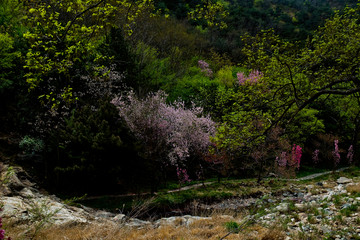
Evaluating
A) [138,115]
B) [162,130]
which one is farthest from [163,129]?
[138,115]

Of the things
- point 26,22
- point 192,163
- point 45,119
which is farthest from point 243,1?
point 26,22

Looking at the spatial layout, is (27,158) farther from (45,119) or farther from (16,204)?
(16,204)

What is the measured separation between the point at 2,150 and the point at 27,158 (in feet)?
4.42

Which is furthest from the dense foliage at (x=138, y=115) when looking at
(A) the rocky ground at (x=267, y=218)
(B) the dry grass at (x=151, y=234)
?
(B) the dry grass at (x=151, y=234)

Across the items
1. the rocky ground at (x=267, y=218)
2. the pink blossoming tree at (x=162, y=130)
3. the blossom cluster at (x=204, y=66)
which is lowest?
the rocky ground at (x=267, y=218)

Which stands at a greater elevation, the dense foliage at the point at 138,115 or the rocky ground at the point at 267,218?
the dense foliage at the point at 138,115

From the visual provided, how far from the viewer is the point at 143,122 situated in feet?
42.9

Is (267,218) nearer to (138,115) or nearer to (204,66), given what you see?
(138,115)

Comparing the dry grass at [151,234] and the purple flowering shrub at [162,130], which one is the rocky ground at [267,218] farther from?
the purple flowering shrub at [162,130]

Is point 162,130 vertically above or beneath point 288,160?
above

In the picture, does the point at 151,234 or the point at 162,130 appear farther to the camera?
the point at 162,130

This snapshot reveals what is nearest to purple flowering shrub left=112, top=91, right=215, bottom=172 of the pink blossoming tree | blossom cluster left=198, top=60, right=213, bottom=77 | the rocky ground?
the pink blossoming tree

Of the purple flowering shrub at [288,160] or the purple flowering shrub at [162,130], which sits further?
the purple flowering shrub at [288,160]

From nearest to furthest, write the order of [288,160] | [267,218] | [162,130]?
[267,218]
[162,130]
[288,160]
